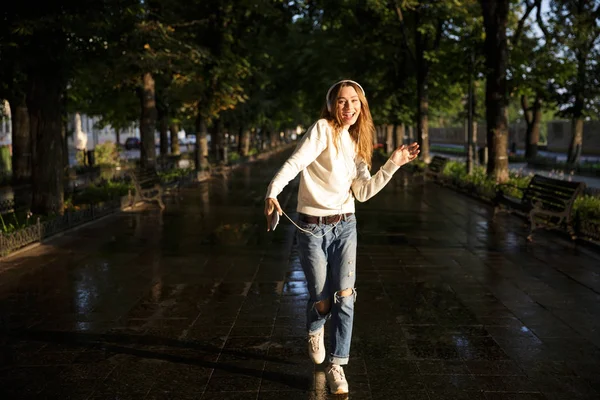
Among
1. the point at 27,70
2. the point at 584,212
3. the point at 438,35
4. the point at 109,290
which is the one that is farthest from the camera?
the point at 438,35

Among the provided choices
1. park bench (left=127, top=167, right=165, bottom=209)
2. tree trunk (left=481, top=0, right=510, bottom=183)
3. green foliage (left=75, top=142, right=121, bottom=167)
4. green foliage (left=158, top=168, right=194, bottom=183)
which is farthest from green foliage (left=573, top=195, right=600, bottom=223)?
green foliage (left=75, top=142, right=121, bottom=167)

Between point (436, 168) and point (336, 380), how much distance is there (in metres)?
19.8

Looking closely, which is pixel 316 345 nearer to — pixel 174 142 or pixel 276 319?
pixel 276 319

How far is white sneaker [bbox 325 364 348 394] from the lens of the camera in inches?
168

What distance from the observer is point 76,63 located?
13.5 metres

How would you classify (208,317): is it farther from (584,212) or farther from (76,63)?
(76,63)

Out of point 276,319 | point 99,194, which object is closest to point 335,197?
point 276,319

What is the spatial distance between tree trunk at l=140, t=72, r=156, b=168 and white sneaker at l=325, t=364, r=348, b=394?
18291 mm

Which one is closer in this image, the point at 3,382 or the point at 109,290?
the point at 3,382

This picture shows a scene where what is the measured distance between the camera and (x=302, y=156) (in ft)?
13.7

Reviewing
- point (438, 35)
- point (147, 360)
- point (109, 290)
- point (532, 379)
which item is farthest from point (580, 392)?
point (438, 35)

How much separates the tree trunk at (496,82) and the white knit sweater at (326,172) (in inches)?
586

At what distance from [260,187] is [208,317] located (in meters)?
16.6

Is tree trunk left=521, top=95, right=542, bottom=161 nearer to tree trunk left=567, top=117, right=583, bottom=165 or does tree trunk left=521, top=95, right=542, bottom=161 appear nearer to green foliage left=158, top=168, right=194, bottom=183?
tree trunk left=567, top=117, right=583, bottom=165
